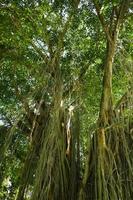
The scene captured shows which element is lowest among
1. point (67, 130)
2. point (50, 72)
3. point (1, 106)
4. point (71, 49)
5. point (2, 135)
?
point (67, 130)

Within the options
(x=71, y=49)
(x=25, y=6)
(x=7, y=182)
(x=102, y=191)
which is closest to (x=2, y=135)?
(x=7, y=182)

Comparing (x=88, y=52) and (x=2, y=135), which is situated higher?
(x=88, y=52)

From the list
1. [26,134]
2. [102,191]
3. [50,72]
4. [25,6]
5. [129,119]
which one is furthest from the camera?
[26,134]

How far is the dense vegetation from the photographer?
2.72 meters

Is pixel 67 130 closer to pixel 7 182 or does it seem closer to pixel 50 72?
pixel 50 72

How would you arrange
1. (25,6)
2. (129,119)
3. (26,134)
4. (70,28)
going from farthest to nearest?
(26,134) < (70,28) < (25,6) < (129,119)

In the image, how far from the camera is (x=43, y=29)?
4695 millimetres

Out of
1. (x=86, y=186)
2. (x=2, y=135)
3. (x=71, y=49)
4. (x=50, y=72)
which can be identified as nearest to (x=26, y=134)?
(x=2, y=135)

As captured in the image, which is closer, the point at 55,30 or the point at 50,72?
the point at 50,72

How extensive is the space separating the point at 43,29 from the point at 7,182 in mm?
2736

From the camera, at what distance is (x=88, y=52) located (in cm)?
570

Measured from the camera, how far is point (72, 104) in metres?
3.54

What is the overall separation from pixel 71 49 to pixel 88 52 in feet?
0.82

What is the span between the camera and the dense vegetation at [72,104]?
2725mm
